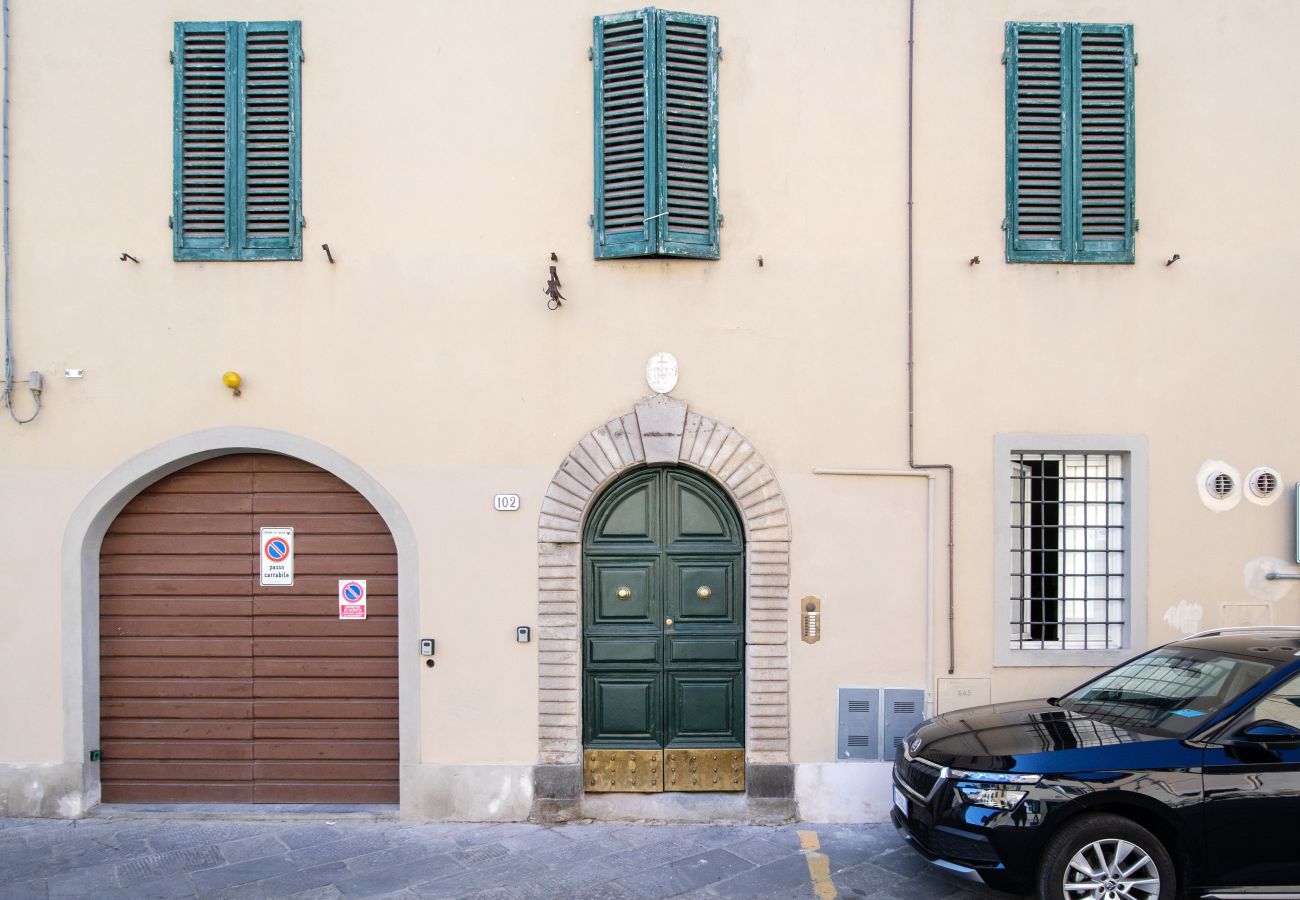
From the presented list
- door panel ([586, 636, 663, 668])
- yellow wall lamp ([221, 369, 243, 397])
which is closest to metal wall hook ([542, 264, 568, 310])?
yellow wall lamp ([221, 369, 243, 397])

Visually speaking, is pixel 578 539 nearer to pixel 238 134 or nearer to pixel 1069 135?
pixel 238 134

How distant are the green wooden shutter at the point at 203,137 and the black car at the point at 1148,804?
6.54 m

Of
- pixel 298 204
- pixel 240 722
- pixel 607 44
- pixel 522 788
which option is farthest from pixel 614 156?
pixel 240 722

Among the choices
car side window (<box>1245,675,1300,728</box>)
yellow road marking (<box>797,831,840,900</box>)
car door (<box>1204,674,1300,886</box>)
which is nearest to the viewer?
car door (<box>1204,674,1300,886</box>)

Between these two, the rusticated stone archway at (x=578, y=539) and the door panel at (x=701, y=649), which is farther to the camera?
the door panel at (x=701, y=649)

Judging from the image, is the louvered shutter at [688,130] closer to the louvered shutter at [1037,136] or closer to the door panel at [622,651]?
the louvered shutter at [1037,136]

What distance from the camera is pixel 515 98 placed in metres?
6.32

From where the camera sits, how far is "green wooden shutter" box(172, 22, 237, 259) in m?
6.34

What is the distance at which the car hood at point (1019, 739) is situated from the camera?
4.48m

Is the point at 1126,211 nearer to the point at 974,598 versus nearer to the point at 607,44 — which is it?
the point at 974,598

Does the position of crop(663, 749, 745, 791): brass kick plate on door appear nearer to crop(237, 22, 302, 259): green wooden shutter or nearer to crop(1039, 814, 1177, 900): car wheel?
crop(1039, 814, 1177, 900): car wheel

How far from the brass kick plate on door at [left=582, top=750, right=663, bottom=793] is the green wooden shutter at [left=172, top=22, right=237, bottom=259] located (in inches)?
195

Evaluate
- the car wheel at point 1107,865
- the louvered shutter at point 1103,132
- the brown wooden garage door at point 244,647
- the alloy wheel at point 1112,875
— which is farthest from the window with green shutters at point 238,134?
the alloy wheel at point 1112,875

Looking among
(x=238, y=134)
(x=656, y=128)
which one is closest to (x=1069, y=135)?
(x=656, y=128)
